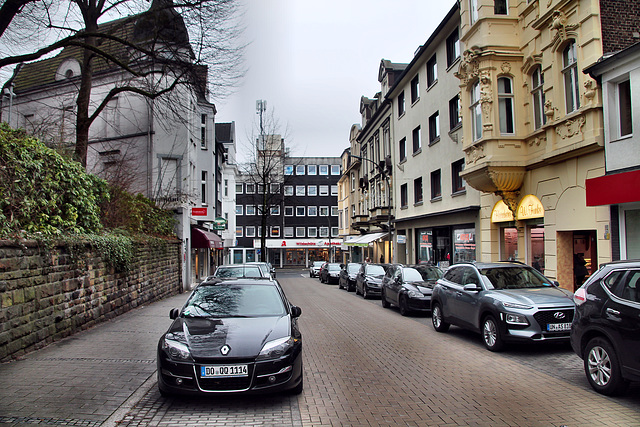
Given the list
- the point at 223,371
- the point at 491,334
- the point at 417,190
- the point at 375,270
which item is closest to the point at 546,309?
the point at 491,334

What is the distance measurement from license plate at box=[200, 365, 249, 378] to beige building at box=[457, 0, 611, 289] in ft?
32.9

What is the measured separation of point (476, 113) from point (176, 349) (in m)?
14.5

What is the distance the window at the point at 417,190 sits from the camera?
91.2ft

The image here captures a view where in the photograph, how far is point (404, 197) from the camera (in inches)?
1209

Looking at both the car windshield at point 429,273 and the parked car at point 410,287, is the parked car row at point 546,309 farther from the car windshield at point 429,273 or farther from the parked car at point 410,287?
the car windshield at point 429,273

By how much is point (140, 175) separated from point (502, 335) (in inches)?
803

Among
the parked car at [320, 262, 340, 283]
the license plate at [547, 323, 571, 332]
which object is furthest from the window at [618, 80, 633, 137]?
the parked car at [320, 262, 340, 283]

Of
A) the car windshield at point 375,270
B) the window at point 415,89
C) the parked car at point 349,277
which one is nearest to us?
the car windshield at point 375,270

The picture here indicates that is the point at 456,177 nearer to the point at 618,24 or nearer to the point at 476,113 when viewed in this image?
the point at 476,113

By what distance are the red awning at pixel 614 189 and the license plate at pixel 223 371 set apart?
29.2 ft

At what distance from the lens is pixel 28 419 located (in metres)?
4.73

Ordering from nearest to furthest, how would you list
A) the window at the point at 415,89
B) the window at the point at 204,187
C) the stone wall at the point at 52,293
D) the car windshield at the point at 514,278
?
the stone wall at the point at 52,293 < the car windshield at the point at 514,278 < the window at the point at 415,89 < the window at the point at 204,187

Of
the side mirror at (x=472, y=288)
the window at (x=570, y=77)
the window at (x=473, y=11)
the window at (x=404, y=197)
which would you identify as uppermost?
the window at (x=473, y=11)

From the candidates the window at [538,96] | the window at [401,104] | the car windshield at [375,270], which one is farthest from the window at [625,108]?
the window at [401,104]
